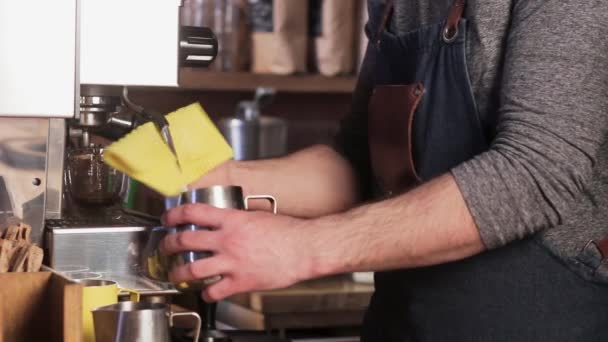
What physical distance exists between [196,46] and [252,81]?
5.61 ft

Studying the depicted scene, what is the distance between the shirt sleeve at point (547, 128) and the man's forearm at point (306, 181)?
1.49 ft

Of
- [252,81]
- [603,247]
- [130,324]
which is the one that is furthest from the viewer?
[252,81]

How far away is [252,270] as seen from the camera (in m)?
1.31

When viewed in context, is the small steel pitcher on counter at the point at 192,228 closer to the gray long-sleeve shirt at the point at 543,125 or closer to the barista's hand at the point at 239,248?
the barista's hand at the point at 239,248

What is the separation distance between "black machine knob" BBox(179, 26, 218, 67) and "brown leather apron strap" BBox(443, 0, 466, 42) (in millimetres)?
322

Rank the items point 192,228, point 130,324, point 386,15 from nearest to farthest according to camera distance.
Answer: point 130,324 < point 192,228 < point 386,15

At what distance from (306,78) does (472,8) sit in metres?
1.81

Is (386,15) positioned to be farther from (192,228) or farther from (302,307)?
(302,307)

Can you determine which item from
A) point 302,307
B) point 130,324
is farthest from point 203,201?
point 302,307

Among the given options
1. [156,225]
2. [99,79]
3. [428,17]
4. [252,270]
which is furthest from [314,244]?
[428,17]

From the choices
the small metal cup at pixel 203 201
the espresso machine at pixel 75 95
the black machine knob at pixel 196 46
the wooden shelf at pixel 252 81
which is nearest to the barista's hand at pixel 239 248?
the small metal cup at pixel 203 201

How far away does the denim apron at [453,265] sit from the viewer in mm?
1513

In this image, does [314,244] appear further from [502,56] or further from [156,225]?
[502,56]

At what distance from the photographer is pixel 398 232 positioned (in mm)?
1369
